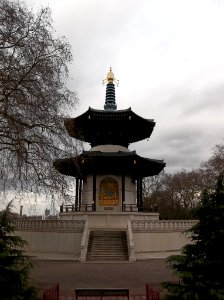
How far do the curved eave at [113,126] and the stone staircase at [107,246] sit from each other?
9.34 metres

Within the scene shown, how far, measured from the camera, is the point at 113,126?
3278 centimetres

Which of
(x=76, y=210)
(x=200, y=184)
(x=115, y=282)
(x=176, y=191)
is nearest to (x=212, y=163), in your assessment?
(x=200, y=184)

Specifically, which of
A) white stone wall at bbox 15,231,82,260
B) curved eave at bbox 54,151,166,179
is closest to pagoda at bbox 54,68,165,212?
curved eave at bbox 54,151,166,179

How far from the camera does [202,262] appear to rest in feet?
27.9

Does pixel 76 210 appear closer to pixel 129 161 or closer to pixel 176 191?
pixel 129 161

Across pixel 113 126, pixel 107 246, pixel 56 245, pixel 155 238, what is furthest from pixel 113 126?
pixel 56 245

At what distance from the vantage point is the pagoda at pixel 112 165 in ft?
100

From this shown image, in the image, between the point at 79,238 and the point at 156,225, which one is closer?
the point at 79,238

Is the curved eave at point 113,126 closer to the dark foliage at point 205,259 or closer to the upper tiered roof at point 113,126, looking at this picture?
the upper tiered roof at point 113,126

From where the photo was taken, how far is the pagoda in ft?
100

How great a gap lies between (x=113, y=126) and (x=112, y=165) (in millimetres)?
3879

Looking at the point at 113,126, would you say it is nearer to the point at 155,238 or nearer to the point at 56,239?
the point at 155,238

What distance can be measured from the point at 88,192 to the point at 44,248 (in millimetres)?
8000

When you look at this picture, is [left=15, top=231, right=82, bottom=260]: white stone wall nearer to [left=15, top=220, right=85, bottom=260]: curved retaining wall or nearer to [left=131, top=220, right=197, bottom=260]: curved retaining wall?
[left=15, top=220, right=85, bottom=260]: curved retaining wall
